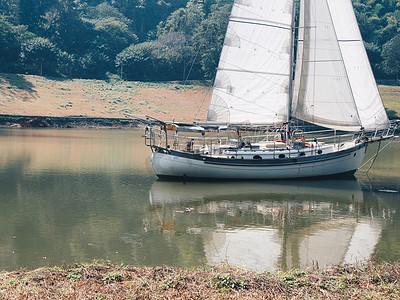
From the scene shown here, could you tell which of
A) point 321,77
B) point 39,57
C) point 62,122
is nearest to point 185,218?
point 321,77

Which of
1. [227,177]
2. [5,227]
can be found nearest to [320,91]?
[227,177]

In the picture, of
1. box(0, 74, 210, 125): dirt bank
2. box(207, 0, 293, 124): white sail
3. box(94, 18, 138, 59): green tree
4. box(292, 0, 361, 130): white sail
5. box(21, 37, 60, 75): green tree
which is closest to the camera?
box(207, 0, 293, 124): white sail

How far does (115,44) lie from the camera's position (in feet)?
400

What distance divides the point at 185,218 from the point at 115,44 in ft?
350

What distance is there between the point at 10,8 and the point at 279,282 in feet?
387

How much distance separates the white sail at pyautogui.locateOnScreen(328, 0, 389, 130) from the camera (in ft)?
104

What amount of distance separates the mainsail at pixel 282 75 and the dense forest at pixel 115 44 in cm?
7241

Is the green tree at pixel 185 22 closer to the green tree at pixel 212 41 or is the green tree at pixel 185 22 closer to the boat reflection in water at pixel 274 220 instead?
the green tree at pixel 212 41

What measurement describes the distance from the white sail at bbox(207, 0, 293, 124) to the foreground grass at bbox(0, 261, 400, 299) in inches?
746

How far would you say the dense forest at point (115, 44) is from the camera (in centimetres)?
10088

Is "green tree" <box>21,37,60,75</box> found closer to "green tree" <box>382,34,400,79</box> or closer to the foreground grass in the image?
"green tree" <box>382,34,400,79</box>

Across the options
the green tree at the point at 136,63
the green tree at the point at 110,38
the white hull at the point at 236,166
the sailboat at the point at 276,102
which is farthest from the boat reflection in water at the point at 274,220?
the green tree at the point at 110,38

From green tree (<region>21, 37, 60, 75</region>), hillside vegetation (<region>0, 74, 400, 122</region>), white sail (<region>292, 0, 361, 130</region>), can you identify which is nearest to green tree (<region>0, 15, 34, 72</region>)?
green tree (<region>21, 37, 60, 75</region>)

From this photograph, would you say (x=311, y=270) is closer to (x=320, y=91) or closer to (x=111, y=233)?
(x=111, y=233)
